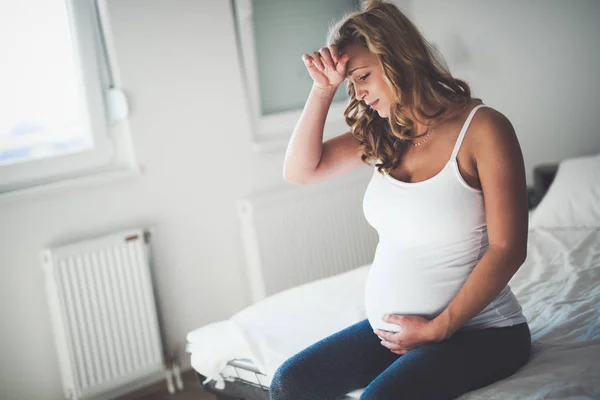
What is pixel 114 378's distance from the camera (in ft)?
7.62

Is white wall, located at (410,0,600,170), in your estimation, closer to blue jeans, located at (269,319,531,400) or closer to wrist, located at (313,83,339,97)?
wrist, located at (313,83,339,97)

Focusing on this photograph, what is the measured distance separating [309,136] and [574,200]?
1.46 m

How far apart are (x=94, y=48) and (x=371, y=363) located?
163 centimetres

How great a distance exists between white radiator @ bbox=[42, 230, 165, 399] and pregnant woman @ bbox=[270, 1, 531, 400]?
1.21 m

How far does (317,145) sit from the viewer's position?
1514 mm

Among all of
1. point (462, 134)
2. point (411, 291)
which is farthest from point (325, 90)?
point (411, 291)

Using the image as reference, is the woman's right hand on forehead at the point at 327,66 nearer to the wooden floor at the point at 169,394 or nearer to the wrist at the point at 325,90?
the wrist at the point at 325,90

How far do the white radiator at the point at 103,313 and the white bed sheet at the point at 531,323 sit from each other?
554mm

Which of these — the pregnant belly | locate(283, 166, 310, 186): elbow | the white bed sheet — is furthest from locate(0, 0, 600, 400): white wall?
the pregnant belly

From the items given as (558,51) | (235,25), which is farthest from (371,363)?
(558,51)

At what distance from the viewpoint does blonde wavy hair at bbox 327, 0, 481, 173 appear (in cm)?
127

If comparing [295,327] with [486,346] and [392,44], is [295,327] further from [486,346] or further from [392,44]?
[392,44]

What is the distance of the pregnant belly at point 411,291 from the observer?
1.25 metres

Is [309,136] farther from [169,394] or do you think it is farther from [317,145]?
[169,394]
